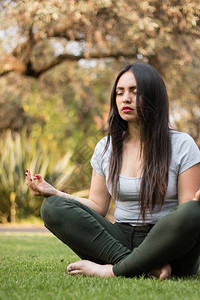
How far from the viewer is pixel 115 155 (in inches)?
115

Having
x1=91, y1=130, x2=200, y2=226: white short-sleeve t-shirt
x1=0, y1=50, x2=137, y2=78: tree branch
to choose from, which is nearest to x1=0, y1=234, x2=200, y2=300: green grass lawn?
x1=91, y1=130, x2=200, y2=226: white short-sleeve t-shirt

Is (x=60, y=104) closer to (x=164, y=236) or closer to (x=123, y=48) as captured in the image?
(x=123, y=48)

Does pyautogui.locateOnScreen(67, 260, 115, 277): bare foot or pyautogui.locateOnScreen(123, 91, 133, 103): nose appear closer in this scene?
pyautogui.locateOnScreen(67, 260, 115, 277): bare foot

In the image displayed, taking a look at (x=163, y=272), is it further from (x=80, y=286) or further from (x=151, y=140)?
(x=151, y=140)

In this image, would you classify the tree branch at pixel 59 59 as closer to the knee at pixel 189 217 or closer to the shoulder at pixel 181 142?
the shoulder at pixel 181 142

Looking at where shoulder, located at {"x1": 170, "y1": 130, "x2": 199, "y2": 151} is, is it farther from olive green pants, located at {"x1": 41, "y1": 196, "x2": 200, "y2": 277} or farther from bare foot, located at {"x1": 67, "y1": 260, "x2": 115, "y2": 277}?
bare foot, located at {"x1": 67, "y1": 260, "x2": 115, "y2": 277}

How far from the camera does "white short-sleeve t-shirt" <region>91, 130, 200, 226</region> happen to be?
8.61ft

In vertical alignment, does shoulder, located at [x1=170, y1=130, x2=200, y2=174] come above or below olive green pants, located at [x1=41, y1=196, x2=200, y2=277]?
above

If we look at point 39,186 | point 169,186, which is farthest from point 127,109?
point 39,186

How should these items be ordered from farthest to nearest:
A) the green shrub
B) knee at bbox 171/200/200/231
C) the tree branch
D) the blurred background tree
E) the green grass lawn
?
the tree branch < the green shrub < the blurred background tree < knee at bbox 171/200/200/231 < the green grass lawn

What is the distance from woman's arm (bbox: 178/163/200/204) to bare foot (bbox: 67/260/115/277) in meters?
0.56

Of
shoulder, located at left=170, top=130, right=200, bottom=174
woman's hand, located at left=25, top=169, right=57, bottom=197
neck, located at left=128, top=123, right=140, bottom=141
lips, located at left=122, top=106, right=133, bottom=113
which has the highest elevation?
lips, located at left=122, top=106, right=133, bottom=113

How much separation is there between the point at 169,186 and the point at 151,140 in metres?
0.32

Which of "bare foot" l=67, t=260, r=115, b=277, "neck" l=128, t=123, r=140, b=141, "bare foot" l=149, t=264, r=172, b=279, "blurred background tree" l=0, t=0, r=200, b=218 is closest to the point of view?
"bare foot" l=149, t=264, r=172, b=279
